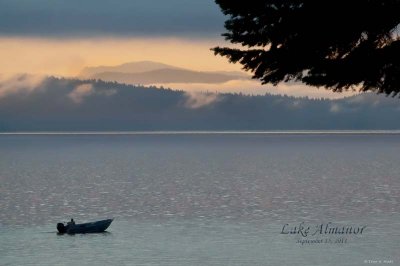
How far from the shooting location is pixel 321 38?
16.7 meters

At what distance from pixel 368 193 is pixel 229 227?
170 feet

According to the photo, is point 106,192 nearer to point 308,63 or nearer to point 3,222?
point 3,222

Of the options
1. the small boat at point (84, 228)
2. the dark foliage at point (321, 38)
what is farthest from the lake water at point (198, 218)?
the dark foliage at point (321, 38)

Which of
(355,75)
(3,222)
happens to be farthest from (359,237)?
(355,75)

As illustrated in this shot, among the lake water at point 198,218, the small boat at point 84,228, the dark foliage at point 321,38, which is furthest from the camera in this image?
the small boat at point 84,228

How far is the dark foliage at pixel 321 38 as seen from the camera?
54.1ft

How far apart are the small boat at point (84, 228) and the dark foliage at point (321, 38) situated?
5679 cm

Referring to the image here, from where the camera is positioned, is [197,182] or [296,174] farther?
[296,174]

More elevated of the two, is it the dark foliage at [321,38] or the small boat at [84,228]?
the dark foliage at [321,38]

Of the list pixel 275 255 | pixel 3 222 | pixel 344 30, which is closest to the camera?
pixel 344 30

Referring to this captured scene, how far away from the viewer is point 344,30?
16.6m

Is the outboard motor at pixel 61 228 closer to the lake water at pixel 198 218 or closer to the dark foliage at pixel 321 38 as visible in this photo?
the lake water at pixel 198 218

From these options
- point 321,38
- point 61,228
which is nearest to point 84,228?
point 61,228

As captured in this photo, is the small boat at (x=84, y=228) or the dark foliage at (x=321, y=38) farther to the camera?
the small boat at (x=84, y=228)
